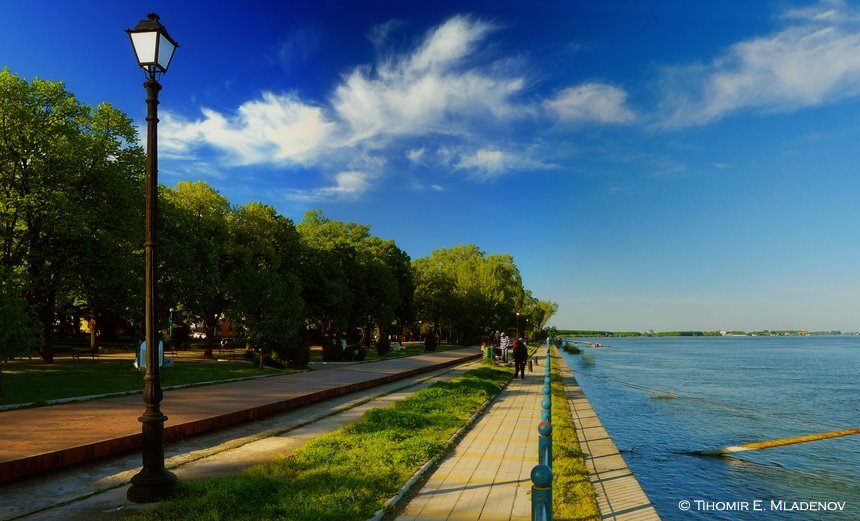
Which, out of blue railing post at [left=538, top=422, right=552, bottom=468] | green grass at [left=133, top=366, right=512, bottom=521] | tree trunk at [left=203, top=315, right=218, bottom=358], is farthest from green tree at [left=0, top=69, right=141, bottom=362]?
blue railing post at [left=538, top=422, right=552, bottom=468]

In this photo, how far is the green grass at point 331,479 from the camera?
20.4ft

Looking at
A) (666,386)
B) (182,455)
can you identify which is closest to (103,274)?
(182,455)

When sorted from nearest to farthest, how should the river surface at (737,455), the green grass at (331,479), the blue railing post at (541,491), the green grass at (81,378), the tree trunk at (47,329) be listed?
the blue railing post at (541,491), the green grass at (331,479), the river surface at (737,455), the green grass at (81,378), the tree trunk at (47,329)

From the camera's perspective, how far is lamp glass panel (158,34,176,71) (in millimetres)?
6953

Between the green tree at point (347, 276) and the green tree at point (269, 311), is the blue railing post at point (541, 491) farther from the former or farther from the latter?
the green tree at point (347, 276)

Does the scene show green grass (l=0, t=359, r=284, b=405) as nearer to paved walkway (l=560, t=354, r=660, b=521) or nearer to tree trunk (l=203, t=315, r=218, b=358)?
tree trunk (l=203, t=315, r=218, b=358)

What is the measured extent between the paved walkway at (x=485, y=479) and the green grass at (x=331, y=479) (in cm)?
46

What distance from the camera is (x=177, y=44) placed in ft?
24.0

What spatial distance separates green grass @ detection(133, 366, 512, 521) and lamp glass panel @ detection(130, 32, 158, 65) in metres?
5.47

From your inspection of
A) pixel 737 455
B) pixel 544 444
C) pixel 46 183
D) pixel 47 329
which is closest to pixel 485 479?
pixel 544 444

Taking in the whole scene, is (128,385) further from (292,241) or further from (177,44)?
(292,241)

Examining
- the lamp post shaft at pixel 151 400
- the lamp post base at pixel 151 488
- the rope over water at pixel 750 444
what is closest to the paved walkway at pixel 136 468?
the lamp post base at pixel 151 488

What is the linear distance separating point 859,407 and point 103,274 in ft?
127

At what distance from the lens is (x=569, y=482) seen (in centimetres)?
838
